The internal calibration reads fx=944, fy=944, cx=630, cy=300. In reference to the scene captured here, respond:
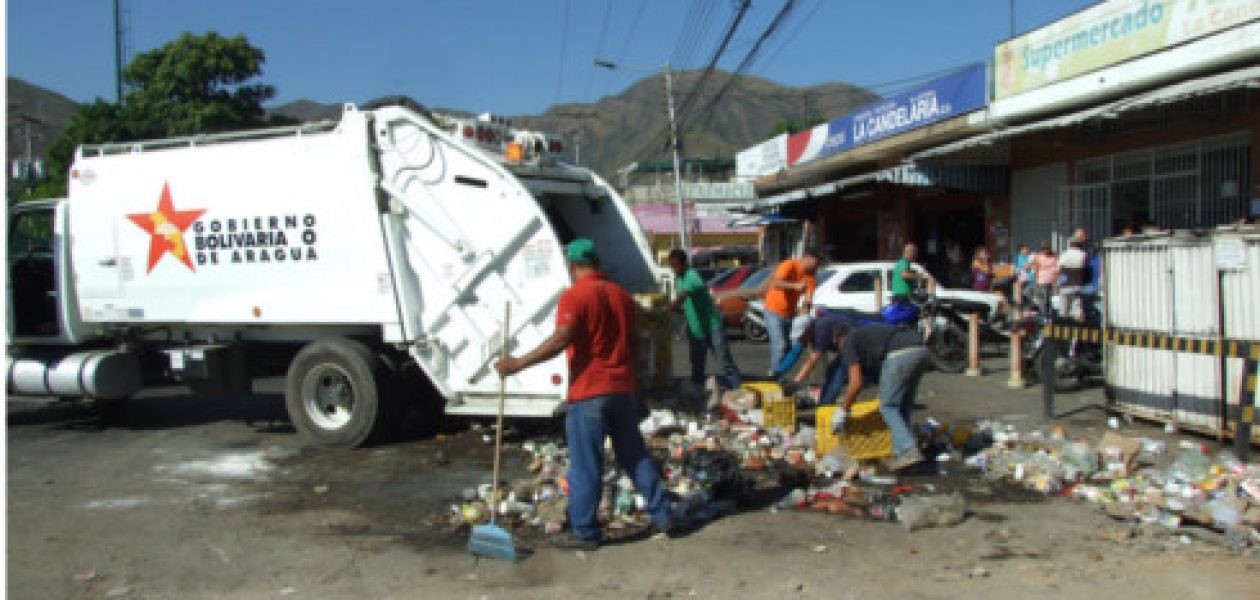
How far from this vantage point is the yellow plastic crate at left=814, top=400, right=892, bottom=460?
21.7 ft

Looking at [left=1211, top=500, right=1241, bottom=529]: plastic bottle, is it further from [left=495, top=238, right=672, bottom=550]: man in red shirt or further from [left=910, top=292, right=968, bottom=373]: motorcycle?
[left=910, top=292, right=968, bottom=373]: motorcycle

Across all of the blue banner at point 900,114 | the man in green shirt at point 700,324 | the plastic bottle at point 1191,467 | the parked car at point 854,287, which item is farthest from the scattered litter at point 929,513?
the blue banner at point 900,114

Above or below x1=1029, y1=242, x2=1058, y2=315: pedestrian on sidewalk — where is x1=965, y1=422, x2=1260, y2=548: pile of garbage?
below

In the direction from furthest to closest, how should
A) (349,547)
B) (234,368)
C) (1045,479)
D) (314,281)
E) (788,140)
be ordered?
(788,140) < (234,368) < (314,281) < (1045,479) < (349,547)

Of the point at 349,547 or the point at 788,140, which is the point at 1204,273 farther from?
the point at 788,140

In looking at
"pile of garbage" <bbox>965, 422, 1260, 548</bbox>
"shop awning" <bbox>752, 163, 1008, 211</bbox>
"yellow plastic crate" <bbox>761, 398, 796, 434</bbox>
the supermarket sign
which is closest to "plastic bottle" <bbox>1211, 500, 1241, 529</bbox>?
"pile of garbage" <bbox>965, 422, 1260, 548</bbox>

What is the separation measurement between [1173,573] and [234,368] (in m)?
7.50

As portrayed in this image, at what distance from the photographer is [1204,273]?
7.21 m

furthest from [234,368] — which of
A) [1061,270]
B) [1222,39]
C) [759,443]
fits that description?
[1222,39]

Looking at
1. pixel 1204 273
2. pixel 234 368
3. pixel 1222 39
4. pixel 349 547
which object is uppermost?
pixel 1222 39

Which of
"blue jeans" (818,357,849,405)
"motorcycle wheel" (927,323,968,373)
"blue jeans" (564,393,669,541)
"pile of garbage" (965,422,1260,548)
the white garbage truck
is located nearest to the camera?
"blue jeans" (564,393,669,541)

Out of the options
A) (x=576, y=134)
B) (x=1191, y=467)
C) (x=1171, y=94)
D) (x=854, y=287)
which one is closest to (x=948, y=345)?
(x=854, y=287)

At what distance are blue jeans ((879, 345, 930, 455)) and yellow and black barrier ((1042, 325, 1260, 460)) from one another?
2242 mm

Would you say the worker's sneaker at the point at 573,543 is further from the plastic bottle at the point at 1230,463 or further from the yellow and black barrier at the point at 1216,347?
the yellow and black barrier at the point at 1216,347
